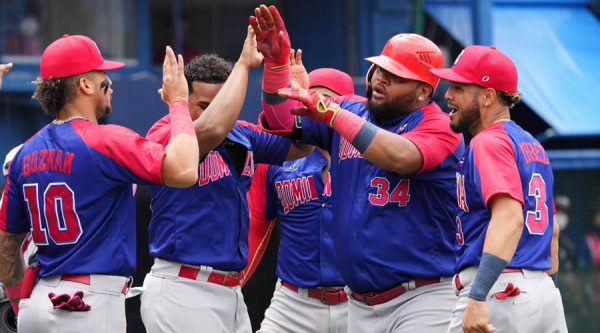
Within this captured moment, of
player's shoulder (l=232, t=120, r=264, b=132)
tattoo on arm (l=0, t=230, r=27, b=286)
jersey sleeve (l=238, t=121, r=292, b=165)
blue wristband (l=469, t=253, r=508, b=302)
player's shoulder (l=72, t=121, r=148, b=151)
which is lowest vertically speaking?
tattoo on arm (l=0, t=230, r=27, b=286)

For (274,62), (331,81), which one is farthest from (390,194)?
(331,81)

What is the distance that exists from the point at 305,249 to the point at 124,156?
2.23 meters

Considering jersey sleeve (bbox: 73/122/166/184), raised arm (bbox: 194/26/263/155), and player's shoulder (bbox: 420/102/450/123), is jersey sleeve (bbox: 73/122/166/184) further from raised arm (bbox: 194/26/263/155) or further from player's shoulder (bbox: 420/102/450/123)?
player's shoulder (bbox: 420/102/450/123)

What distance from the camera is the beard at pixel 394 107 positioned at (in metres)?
5.59

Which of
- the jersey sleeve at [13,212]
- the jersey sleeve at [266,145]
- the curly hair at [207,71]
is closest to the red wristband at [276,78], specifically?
the curly hair at [207,71]

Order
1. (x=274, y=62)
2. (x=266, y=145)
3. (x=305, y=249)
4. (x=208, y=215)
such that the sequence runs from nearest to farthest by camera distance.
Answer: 1. (x=274, y=62)
2. (x=208, y=215)
3. (x=266, y=145)
4. (x=305, y=249)

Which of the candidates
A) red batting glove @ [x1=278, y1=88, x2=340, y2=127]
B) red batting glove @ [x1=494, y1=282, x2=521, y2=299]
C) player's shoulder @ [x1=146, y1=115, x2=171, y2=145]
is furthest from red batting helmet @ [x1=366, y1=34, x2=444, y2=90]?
red batting glove @ [x1=494, y1=282, x2=521, y2=299]

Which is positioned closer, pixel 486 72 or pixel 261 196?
pixel 486 72

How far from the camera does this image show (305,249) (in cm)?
677

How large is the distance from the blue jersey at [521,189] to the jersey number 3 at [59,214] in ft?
5.76

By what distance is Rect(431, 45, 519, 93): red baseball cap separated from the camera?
532cm

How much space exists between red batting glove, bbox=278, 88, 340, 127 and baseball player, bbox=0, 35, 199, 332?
1.68ft

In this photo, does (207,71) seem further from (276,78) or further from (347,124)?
(347,124)

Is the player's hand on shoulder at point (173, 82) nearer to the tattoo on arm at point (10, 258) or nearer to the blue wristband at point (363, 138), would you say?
the blue wristband at point (363, 138)
